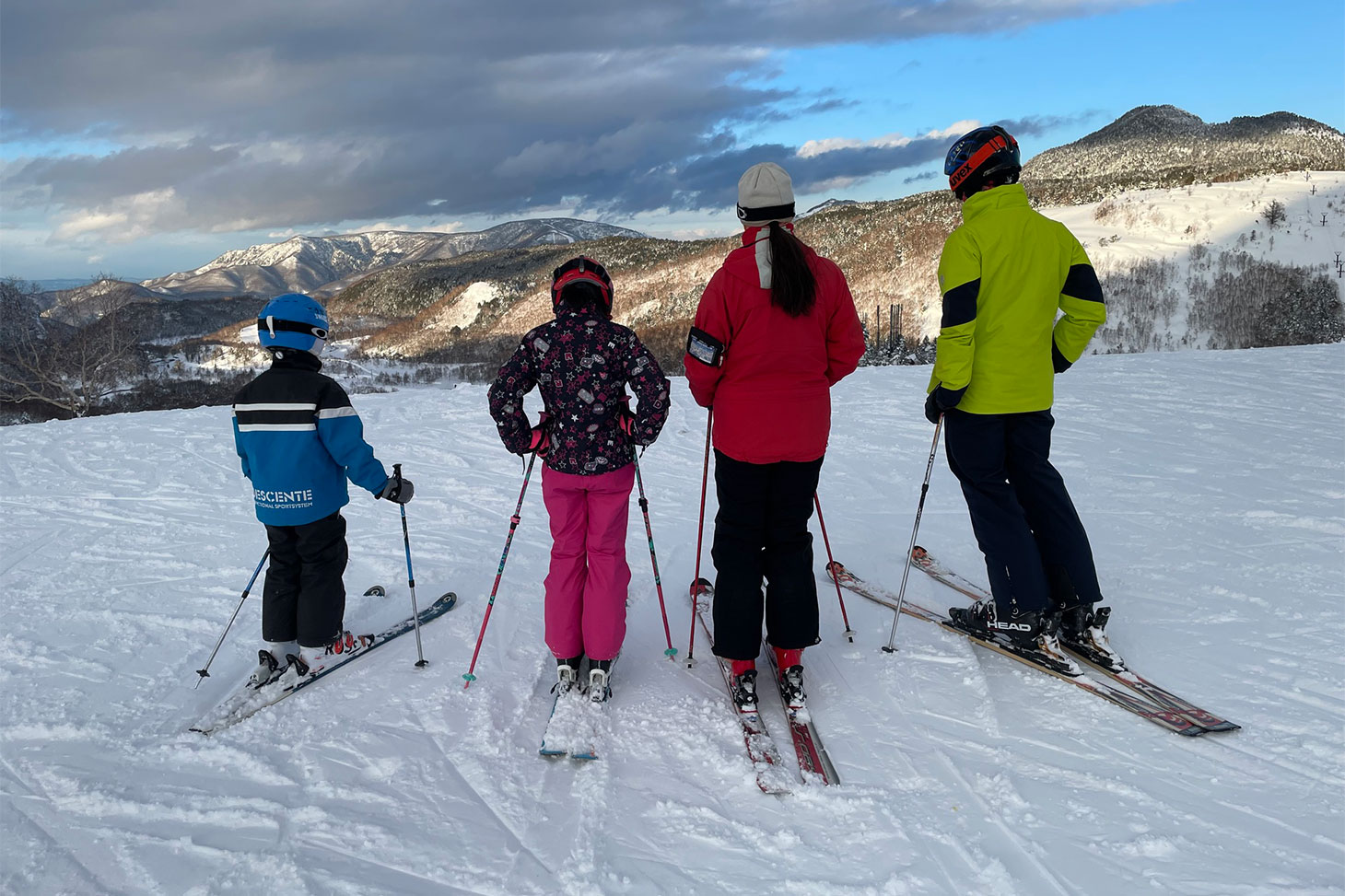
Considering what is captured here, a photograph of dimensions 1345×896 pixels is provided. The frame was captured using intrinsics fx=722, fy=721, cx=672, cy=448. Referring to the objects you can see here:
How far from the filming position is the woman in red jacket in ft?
9.43

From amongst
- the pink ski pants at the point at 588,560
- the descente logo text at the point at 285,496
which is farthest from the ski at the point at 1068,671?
the descente logo text at the point at 285,496

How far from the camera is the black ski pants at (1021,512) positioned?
329cm

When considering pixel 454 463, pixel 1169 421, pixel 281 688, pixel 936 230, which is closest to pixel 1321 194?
pixel 936 230

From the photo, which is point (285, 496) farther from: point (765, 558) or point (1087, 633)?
point (1087, 633)

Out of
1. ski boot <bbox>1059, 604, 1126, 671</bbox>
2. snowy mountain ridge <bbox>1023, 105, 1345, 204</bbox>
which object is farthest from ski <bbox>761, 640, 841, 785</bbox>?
snowy mountain ridge <bbox>1023, 105, 1345, 204</bbox>

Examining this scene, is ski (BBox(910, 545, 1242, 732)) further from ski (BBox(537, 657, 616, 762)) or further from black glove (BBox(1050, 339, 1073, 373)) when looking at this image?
ski (BBox(537, 657, 616, 762))

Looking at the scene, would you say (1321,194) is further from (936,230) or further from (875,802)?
(875,802)

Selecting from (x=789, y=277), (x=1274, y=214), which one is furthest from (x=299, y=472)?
(x=1274, y=214)

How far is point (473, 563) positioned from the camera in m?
4.99

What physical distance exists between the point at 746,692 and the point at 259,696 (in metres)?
2.14

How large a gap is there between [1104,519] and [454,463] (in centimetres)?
594

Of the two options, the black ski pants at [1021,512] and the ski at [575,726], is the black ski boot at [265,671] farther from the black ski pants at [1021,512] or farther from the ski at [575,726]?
the black ski pants at [1021,512]

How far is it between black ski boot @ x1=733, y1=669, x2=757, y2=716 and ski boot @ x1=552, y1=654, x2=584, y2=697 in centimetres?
71

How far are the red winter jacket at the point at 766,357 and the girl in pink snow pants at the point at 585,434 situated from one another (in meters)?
0.30
